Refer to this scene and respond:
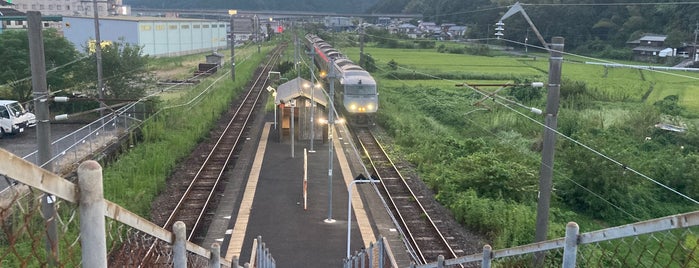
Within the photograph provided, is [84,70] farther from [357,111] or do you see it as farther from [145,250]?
[145,250]

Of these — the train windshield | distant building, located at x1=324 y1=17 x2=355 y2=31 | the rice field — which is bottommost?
the rice field

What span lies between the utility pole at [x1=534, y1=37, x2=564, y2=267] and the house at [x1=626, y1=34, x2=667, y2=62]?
40238 mm

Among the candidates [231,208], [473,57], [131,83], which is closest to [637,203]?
[231,208]

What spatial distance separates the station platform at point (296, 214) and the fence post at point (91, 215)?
9.32 m

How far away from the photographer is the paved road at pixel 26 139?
19.1 meters

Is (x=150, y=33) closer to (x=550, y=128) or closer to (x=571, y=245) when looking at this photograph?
(x=550, y=128)

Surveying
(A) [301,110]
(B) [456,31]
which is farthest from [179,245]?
(B) [456,31]

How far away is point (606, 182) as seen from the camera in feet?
51.1

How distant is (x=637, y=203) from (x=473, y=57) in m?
43.6

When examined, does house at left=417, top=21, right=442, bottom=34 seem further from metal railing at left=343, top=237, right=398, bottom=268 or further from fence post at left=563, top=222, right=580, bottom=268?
fence post at left=563, top=222, right=580, bottom=268

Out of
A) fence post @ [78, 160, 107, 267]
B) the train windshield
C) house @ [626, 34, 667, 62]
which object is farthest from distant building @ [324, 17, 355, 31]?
fence post @ [78, 160, 107, 267]

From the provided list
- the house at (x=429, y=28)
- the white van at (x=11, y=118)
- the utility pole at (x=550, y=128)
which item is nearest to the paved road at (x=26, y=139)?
the white van at (x=11, y=118)

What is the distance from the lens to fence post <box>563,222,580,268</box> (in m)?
2.88

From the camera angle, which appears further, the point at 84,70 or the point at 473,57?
the point at 473,57
